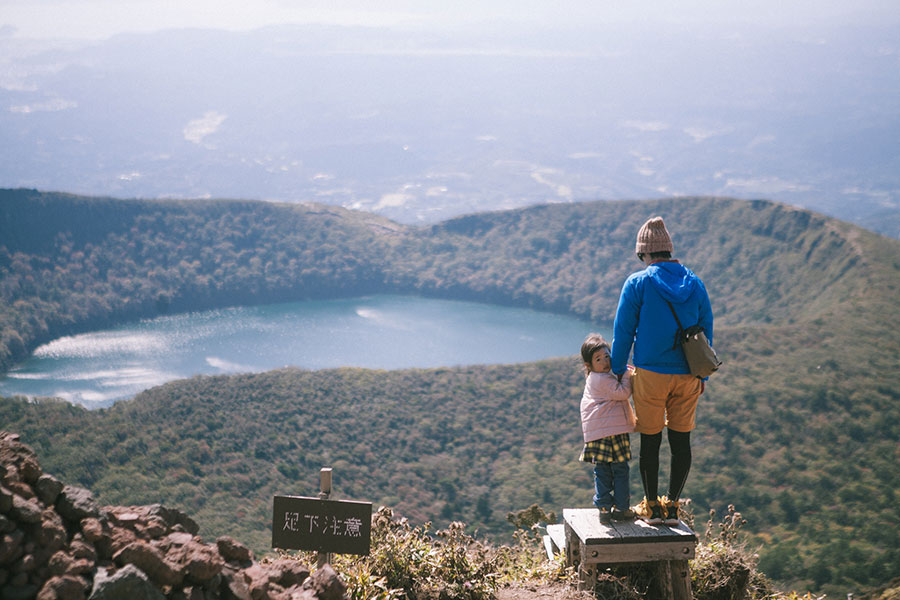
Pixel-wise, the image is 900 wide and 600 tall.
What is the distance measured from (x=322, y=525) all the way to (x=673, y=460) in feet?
8.62

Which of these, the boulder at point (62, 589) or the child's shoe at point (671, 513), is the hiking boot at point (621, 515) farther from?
the boulder at point (62, 589)

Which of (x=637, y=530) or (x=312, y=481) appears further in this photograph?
(x=312, y=481)

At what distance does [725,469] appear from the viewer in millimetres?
33344

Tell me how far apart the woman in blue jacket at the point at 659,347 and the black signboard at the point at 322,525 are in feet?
6.87

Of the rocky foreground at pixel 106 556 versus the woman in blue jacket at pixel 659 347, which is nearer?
the rocky foreground at pixel 106 556

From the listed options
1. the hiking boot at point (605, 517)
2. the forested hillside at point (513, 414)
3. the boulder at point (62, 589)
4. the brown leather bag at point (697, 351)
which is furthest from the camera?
the forested hillside at point (513, 414)

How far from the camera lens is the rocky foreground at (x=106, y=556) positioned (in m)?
3.86

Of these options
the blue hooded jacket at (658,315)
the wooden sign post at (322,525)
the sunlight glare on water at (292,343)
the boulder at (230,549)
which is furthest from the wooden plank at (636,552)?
the sunlight glare on water at (292,343)

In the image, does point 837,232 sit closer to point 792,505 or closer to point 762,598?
point 792,505

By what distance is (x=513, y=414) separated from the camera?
46.9 m

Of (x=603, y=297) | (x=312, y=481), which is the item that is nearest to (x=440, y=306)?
(x=603, y=297)

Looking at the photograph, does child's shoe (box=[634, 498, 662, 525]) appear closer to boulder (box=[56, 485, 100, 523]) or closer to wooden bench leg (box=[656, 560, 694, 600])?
wooden bench leg (box=[656, 560, 694, 600])

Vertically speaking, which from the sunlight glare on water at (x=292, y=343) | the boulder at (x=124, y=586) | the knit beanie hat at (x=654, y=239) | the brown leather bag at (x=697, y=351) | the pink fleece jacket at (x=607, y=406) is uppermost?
the knit beanie hat at (x=654, y=239)

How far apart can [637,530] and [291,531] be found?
8.26 ft
